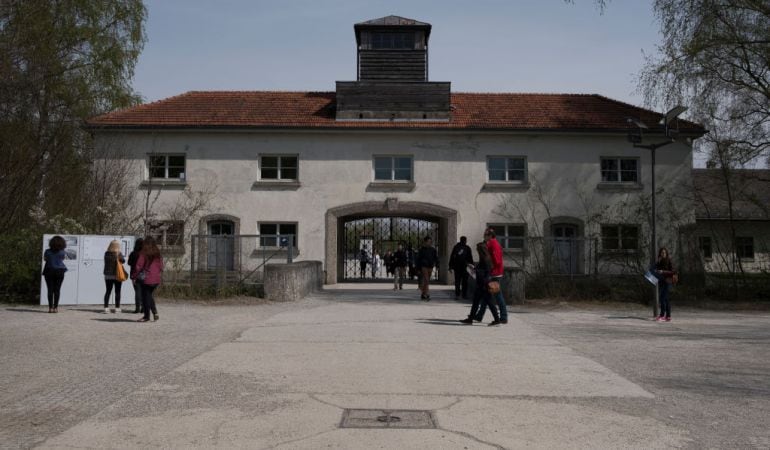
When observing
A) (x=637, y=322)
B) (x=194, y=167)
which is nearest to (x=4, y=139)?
(x=194, y=167)

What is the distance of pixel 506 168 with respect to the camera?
87.9 feet

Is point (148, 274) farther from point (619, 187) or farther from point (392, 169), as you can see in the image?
point (619, 187)

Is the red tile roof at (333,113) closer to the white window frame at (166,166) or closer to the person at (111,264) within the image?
the white window frame at (166,166)

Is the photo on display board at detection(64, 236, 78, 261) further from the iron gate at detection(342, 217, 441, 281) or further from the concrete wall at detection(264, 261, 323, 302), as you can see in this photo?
the iron gate at detection(342, 217, 441, 281)

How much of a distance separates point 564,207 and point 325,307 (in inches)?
512

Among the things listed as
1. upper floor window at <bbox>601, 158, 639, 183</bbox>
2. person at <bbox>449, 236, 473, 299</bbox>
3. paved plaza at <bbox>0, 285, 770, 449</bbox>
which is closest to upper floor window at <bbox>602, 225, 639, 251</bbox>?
upper floor window at <bbox>601, 158, 639, 183</bbox>

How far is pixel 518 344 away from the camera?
10.4 metres

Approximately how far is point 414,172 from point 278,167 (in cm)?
523

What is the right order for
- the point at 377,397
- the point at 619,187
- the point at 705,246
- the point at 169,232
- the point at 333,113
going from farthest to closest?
the point at 333,113, the point at 619,187, the point at 169,232, the point at 705,246, the point at 377,397

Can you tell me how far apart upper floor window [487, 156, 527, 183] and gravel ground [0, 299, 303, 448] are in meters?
13.1

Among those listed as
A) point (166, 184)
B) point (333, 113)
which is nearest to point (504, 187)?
point (333, 113)

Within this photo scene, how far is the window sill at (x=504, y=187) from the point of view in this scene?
26422mm

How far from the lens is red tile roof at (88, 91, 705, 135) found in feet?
86.8

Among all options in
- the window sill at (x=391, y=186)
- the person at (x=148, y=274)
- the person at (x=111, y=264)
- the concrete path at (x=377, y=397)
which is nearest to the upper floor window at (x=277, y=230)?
the window sill at (x=391, y=186)
